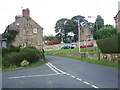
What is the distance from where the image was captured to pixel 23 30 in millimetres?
94000

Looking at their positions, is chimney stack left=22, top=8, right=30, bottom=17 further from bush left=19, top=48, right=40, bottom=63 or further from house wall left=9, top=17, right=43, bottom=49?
bush left=19, top=48, right=40, bottom=63

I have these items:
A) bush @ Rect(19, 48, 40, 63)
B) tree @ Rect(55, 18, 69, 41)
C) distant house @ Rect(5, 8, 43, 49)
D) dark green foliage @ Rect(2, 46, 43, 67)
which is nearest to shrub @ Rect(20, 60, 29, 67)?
dark green foliage @ Rect(2, 46, 43, 67)

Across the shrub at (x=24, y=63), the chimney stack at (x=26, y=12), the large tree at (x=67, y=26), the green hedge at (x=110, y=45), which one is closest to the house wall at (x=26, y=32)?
the chimney stack at (x=26, y=12)

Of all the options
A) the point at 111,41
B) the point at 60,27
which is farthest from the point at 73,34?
the point at 111,41

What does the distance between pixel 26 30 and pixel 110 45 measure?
5956 cm

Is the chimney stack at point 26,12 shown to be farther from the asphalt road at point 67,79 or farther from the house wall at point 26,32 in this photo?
the asphalt road at point 67,79

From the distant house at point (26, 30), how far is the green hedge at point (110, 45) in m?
52.2

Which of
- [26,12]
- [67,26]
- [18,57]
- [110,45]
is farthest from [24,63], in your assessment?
[67,26]

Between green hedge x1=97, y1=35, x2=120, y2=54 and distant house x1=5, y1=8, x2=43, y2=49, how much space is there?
52.2 metres

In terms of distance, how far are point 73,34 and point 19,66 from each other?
87.5 m

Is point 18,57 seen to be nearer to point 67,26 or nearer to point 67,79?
point 67,79

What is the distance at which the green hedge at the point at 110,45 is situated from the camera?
111 ft

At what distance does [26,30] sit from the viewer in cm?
9425

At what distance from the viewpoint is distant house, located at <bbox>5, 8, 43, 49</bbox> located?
9225cm
